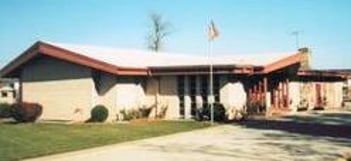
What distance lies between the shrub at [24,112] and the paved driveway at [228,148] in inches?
361

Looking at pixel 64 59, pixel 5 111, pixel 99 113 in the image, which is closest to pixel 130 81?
pixel 99 113

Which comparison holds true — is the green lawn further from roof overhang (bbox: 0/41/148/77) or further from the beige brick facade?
the beige brick facade

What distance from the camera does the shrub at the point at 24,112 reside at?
2756 centimetres

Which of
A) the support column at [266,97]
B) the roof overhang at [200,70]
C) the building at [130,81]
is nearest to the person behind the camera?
the roof overhang at [200,70]

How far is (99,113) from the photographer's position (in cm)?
2755

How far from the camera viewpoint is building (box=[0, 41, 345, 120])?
91.4ft

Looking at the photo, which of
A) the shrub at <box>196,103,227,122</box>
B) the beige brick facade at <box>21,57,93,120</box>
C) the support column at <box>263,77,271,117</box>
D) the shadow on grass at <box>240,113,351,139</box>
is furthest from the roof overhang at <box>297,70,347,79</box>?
the beige brick facade at <box>21,57,93,120</box>

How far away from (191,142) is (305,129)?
587cm

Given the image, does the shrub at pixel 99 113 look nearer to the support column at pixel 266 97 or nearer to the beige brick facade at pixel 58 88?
the beige brick facade at pixel 58 88

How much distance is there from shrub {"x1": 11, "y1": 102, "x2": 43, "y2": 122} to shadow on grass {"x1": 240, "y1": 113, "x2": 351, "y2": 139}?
9391mm

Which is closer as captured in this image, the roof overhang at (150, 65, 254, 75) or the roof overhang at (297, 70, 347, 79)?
the roof overhang at (150, 65, 254, 75)

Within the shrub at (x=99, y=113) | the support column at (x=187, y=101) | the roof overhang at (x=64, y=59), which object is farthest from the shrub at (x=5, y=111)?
the support column at (x=187, y=101)

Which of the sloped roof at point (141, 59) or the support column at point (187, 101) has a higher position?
the sloped roof at point (141, 59)

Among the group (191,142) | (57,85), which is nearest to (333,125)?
(191,142)
